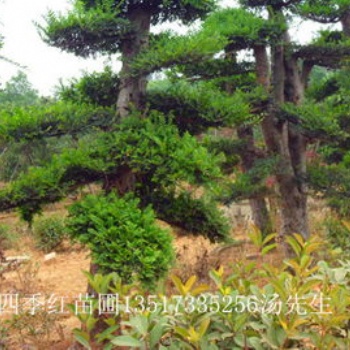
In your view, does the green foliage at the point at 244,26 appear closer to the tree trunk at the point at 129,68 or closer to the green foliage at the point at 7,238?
the tree trunk at the point at 129,68

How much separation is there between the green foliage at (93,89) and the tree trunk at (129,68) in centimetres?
21

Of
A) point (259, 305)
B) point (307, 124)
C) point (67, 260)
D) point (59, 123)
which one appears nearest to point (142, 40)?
point (59, 123)

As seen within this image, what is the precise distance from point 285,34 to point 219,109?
9.94 ft

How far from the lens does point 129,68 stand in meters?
3.78

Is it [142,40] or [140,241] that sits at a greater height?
[142,40]

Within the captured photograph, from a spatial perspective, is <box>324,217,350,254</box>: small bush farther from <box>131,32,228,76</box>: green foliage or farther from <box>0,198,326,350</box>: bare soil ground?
<box>131,32,228,76</box>: green foliage

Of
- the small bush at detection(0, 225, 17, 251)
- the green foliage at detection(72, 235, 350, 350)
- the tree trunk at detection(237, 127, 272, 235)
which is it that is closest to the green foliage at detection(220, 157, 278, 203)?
the tree trunk at detection(237, 127, 272, 235)

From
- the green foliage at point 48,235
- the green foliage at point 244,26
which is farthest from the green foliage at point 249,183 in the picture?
the green foliage at point 48,235

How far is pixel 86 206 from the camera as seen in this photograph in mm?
3186

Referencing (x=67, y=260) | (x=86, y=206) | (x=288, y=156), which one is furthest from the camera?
(x=67, y=260)

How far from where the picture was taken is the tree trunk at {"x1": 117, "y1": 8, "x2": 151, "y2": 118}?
12.4ft

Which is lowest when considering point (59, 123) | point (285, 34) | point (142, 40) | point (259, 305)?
point (259, 305)

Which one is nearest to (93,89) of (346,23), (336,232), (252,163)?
(252,163)

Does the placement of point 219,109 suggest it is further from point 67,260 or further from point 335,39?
point 67,260
